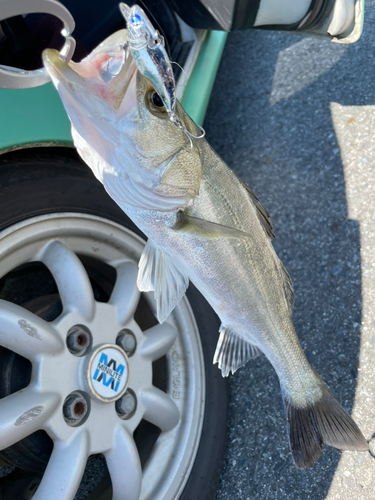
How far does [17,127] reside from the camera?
48.2 inches

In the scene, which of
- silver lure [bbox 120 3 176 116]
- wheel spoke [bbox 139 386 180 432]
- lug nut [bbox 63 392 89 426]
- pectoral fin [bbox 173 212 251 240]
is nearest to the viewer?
silver lure [bbox 120 3 176 116]

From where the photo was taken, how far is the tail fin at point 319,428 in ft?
4.57

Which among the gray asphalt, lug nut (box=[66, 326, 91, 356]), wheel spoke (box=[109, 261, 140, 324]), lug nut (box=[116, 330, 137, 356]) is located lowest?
the gray asphalt

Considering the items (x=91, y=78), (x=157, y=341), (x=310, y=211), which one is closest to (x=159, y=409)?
(x=157, y=341)

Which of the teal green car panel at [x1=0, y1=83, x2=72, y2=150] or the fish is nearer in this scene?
the fish

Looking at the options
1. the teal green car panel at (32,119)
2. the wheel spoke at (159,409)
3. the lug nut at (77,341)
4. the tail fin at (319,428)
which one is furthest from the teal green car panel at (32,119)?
the tail fin at (319,428)

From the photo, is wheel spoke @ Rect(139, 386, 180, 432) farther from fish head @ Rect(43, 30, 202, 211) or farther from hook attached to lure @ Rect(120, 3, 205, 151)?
hook attached to lure @ Rect(120, 3, 205, 151)

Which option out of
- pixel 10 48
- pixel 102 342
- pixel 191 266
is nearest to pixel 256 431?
pixel 102 342

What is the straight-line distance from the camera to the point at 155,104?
959 mm

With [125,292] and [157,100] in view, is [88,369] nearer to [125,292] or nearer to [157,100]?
[125,292]

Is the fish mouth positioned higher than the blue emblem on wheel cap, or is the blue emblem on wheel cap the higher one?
the fish mouth

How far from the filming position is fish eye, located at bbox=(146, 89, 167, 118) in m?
0.94

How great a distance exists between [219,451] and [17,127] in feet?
4.78

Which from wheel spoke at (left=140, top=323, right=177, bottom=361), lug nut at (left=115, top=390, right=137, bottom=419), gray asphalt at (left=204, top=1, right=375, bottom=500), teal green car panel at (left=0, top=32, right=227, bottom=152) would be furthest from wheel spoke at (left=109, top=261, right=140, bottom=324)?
gray asphalt at (left=204, top=1, right=375, bottom=500)
